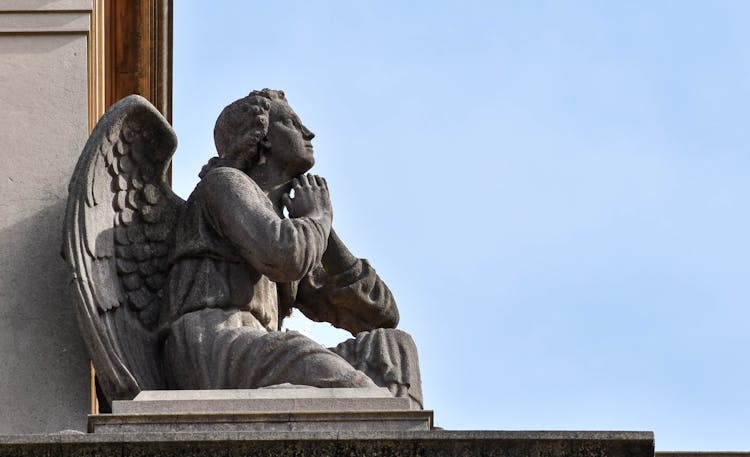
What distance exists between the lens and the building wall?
1543 centimetres

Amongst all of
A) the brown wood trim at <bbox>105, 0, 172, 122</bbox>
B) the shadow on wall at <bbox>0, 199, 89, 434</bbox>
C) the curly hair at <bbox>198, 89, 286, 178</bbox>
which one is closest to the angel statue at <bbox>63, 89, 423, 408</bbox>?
the curly hair at <bbox>198, 89, 286, 178</bbox>

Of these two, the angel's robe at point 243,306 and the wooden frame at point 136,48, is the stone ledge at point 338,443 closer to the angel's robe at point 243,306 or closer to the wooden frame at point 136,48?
the angel's robe at point 243,306

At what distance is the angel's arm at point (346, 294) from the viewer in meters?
16.4

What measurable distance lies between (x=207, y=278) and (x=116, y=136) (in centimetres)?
110

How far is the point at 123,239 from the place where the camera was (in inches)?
629

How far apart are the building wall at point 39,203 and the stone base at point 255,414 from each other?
1267 mm

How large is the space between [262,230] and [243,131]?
104cm

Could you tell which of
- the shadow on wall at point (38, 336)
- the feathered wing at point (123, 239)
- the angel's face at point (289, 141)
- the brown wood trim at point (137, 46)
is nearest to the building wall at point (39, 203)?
the shadow on wall at point (38, 336)

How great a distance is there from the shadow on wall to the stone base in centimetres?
122

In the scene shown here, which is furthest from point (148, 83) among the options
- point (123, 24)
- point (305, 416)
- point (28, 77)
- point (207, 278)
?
point (305, 416)

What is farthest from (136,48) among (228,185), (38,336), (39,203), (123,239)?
(38,336)

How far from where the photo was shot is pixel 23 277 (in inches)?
623

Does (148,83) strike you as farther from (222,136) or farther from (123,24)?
(222,136)

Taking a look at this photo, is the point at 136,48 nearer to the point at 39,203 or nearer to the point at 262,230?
the point at 39,203
